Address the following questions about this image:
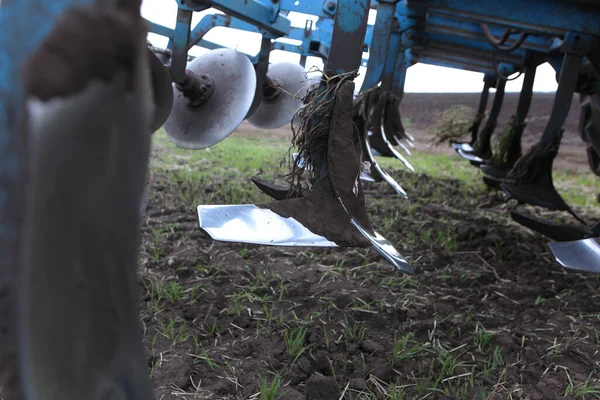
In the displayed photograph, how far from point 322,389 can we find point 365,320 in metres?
0.49

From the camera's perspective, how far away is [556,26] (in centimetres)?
244

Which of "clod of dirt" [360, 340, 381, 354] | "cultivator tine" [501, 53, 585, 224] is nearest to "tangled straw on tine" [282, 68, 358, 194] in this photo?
"clod of dirt" [360, 340, 381, 354]

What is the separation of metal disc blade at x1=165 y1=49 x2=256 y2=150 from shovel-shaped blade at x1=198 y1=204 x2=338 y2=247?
4.94ft

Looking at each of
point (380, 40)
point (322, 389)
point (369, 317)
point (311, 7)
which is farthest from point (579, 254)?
point (311, 7)

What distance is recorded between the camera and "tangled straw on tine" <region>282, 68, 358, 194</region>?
1.56 m

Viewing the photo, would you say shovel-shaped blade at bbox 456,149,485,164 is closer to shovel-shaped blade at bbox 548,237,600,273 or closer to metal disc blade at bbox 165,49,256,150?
metal disc blade at bbox 165,49,256,150

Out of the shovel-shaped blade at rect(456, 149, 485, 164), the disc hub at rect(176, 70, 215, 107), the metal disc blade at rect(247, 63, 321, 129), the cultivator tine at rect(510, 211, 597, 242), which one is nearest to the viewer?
the cultivator tine at rect(510, 211, 597, 242)

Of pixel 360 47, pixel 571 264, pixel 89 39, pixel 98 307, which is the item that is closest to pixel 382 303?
pixel 571 264

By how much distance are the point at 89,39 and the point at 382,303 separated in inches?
62.3

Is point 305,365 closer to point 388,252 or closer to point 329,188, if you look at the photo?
point 388,252

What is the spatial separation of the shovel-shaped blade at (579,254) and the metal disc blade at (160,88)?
1.41m

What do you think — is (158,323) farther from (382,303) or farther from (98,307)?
(98,307)

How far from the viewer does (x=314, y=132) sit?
157 centimetres

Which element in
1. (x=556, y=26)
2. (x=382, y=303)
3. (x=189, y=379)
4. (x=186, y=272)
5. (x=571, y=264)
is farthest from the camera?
(x=556, y=26)
